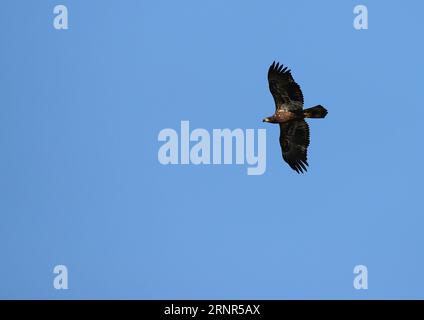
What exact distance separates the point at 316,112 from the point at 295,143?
4.50 feet

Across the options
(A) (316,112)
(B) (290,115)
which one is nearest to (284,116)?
(B) (290,115)

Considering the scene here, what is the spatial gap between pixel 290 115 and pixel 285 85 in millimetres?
738

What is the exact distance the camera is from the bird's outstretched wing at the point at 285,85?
2616 centimetres

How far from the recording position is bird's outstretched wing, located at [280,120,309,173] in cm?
2681

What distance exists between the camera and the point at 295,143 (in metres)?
27.0

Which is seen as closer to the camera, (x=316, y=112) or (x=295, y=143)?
(x=316, y=112)

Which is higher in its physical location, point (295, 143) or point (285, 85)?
point (285, 85)

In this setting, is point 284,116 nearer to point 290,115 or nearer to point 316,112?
point 290,115
